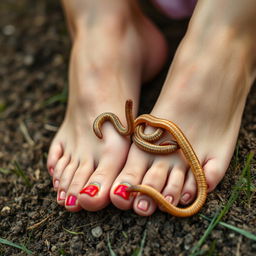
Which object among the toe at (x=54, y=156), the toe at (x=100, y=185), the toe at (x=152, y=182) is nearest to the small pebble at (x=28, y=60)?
the toe at (x=54, y=156)

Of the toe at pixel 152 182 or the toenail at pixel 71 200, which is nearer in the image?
the toe at pixel 152 182

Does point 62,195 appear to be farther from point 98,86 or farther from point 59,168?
point 98,86

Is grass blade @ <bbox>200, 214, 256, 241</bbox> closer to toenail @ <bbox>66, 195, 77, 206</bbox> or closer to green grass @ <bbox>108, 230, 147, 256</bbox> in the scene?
green grass @ <bbox>108, 230, 147, 256</bbox>

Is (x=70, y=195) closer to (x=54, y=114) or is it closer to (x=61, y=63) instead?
(x=54, y=114)

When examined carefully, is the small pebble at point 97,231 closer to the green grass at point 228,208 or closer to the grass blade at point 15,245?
the grass blade at point 15,245

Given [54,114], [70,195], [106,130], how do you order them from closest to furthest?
[70,195]
[106,130]
[54,114]

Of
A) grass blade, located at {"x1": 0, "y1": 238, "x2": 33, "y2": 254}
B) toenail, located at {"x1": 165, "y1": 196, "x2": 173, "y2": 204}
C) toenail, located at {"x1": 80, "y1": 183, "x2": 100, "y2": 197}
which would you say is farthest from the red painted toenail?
grass blade, located at {"x1": 0, "y1": 238, "x2": 33, "y2": 254}

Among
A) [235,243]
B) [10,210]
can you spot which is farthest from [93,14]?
[235,243]
